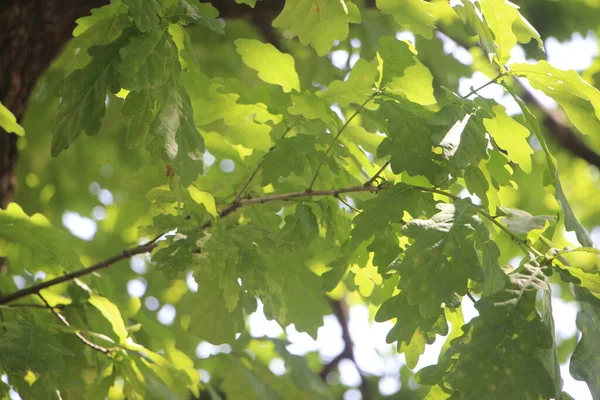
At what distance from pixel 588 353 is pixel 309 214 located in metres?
0.56

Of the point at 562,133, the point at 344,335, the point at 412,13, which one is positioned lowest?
the point at 344,335

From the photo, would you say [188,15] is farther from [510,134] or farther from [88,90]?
[510,134]

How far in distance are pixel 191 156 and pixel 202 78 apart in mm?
263

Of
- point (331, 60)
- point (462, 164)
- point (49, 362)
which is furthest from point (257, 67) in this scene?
point (331, 60)

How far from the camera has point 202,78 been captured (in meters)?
1.31

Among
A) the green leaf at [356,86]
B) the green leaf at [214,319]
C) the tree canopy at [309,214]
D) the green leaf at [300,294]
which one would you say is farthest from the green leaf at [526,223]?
the green leaf at [214,319]

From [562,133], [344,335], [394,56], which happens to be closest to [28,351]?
[394,56]

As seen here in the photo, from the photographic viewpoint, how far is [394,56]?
1255mm

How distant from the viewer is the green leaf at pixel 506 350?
1.00 metres

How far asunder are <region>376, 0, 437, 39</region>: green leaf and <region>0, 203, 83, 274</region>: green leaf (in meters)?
0.85

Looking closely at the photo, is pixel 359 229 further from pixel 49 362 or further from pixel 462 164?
pixel 49 362

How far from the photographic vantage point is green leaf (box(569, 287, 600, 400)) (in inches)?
39.9

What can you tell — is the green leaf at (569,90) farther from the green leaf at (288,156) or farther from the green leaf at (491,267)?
the green leaf at (288,156)

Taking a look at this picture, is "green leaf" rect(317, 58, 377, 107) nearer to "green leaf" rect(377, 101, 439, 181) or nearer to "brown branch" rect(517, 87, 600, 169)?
"green leaf" rect(377, 101, 439, 181)
